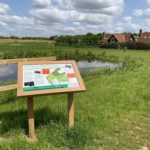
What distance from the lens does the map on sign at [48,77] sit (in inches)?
208

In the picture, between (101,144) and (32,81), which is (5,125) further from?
(101,144)

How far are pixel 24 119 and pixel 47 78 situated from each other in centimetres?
142

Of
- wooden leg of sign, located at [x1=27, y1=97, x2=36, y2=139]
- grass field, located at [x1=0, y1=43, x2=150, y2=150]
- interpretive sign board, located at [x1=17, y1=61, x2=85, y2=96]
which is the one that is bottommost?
grass field, located at [x1=0, y1=43, x2=150, y2=150]

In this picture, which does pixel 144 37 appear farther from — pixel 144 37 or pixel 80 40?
pixel 80 40

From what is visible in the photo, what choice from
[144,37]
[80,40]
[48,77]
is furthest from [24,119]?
[80,40]

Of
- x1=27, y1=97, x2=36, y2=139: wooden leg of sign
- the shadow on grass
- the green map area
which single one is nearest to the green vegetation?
the shadow on grass

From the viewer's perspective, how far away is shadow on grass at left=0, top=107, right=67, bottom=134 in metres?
5.91

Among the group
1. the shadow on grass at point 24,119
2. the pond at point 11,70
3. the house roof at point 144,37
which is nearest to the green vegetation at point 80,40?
the house roof at point 144,37

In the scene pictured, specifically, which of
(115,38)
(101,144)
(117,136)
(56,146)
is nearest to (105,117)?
(117,136)

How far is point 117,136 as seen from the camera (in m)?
5.61

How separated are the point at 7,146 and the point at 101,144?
63.0 inches

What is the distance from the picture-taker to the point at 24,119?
641cm

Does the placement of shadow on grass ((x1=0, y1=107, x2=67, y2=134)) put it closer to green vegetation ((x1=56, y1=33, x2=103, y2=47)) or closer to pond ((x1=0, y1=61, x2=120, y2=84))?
pond ((x1=0, y1=61, x2=120, y2=84))

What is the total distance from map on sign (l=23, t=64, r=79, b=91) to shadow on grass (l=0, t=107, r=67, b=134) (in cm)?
86
